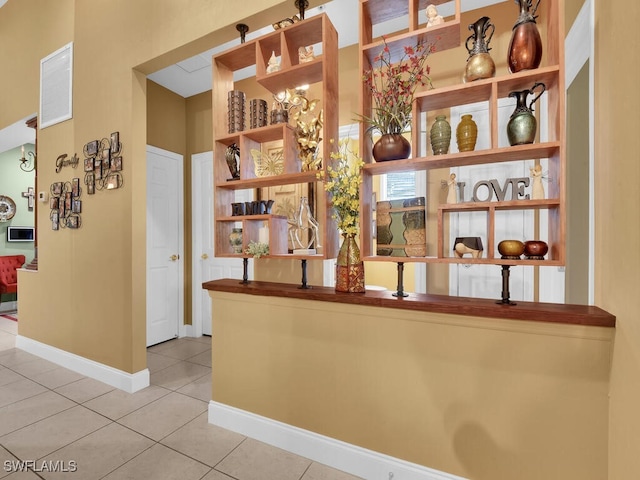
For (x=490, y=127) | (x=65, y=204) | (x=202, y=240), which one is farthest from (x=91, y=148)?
(x=490, y=127)

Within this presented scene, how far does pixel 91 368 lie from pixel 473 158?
11.5 feet

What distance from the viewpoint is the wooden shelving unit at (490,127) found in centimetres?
130

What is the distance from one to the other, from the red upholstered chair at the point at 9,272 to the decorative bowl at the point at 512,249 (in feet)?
23.8

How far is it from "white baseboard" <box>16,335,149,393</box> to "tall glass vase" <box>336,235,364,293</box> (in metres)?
2.07

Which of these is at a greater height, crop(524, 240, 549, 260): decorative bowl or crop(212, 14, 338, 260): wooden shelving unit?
crop(212, 14, 338, 260): wooden shelving unit

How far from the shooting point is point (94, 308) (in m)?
2.84

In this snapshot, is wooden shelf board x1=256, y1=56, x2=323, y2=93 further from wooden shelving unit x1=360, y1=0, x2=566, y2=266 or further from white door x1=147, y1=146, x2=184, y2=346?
white door x1=147, y1=146, x2=184, y2=346

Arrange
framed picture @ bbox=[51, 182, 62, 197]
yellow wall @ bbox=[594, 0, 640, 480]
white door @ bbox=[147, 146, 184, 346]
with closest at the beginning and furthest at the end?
1. yellow wall @ bbox=[594, 0, 640, 480]
2. framed picture @ bbox=[51, 182, 62, 197]
3. white door @ bbox=[147, 146, 184, 346]

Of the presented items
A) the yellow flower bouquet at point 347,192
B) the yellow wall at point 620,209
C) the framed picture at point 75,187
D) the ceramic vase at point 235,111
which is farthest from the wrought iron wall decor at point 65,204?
the yellow wall at point 620,209

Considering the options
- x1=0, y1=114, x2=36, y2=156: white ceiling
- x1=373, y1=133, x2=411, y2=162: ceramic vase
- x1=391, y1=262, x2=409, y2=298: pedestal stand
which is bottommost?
x1=391, y1=262, x2=409, y2=298: pedestal stand

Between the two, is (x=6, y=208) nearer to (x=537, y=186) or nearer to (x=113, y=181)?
(x=113, y=181)

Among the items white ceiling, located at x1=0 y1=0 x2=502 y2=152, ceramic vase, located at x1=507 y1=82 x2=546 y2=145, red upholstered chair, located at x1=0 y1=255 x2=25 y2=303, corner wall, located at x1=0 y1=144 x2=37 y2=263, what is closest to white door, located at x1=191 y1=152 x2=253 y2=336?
white ceiling, located at x1=0 y1=0 x2=502 y2=152

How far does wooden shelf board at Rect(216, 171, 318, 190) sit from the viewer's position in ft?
6.15

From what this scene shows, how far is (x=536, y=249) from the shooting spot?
4.33ft
